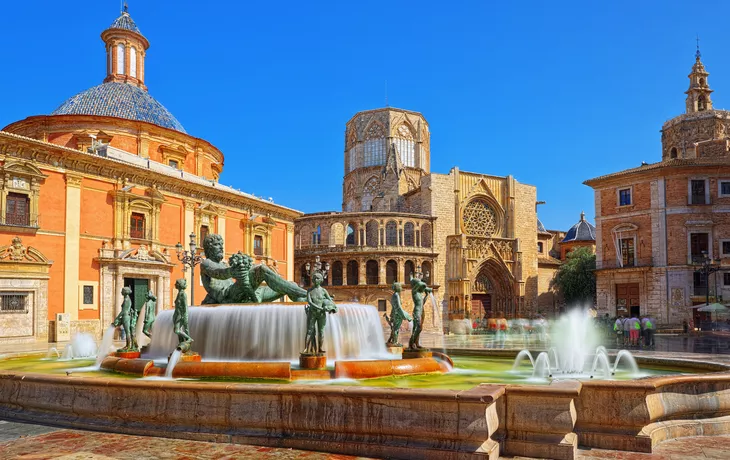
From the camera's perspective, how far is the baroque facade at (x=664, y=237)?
3359 centimetres

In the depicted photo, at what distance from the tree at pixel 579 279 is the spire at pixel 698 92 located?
15.3m

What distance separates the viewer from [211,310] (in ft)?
30.3

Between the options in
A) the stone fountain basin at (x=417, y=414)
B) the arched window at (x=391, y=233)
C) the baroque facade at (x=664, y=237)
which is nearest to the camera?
the stone fountain basin at (x=417, y=414)

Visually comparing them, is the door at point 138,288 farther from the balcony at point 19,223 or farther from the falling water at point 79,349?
the falling water at point 79,349

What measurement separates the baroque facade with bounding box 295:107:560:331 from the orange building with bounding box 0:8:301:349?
26.0ft

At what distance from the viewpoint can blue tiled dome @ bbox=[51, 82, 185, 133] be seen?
1270 inches

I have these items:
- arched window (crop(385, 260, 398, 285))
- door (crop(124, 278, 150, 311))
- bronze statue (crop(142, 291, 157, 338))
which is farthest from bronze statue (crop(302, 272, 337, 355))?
arched window (crop(385, 260, 398, 285))

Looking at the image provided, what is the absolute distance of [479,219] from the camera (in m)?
48.8

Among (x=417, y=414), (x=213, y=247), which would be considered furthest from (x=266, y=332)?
(x=417, y=414)

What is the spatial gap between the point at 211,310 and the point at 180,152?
2477cm

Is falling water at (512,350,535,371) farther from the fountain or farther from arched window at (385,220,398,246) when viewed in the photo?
arched window at (385,220,398,246)

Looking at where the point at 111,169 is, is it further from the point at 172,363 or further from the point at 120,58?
the point at 172,363

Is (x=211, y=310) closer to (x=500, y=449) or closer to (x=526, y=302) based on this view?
(x=500, y=449)

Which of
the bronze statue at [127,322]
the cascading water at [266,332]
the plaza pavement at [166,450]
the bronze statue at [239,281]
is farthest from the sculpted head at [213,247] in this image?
the plaza pavement at [166,450]
